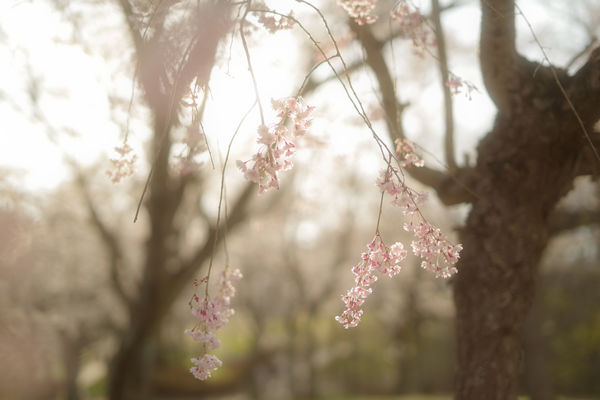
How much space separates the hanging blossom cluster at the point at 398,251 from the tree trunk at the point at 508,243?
1.21 m

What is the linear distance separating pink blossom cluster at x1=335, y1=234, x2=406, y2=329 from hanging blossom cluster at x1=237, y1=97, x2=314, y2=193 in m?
0.62

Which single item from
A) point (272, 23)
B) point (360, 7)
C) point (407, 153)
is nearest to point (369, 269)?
point (407, 153)

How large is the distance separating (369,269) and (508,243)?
58.1 inches

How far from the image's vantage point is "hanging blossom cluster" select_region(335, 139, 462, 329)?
2.20m

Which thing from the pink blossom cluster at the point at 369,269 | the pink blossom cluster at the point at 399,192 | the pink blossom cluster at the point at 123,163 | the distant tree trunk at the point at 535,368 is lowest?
the distant tree trunk at the point at 535,368

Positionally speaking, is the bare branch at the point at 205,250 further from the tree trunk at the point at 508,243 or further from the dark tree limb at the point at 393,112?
the tree trunk at the point at 508,243

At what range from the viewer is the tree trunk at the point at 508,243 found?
11.0 ft

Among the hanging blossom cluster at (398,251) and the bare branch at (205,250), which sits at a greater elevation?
the bare branch at (205,250)

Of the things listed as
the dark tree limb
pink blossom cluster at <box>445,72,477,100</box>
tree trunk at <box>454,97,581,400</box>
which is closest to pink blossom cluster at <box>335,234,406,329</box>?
pink blossom cluster at <box>445,72,477,100</box>

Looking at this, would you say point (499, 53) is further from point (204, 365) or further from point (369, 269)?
point (204, 365)

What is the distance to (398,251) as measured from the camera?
2443mm

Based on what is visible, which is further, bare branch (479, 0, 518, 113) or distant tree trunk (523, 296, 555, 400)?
distant tree trunk (523, 296, 555, 400)

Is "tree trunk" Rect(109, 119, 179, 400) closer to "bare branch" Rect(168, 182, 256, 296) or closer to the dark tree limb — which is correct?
"bare branch" Rect(168, 182, 256, 296)

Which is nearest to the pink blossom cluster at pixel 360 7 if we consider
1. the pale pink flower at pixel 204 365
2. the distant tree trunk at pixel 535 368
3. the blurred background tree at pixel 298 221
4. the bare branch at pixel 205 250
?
the blurred background tree at pixel 298 221
